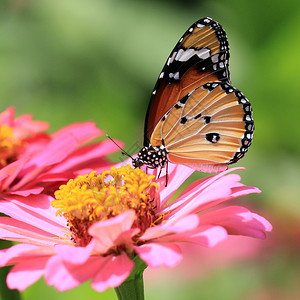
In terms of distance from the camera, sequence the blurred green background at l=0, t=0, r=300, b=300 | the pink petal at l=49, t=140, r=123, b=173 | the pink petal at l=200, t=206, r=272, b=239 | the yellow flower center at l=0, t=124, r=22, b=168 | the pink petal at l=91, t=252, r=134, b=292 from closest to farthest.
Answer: the pink petal at l=91, t=252, r=134, b=292 < the pink petal at l=200, t=206, r=272, b=239 < the pink petal at l=49, t=140, r=123, b=173 < the yellow flower center at l=0, t=124, r=22, b=168 < the blurred green background at l=0, t=0, r=300, b=300

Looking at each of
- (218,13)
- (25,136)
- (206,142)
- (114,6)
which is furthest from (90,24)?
(206,142)

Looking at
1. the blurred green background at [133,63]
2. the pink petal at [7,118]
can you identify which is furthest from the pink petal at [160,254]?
the blurred green background at [133,63]

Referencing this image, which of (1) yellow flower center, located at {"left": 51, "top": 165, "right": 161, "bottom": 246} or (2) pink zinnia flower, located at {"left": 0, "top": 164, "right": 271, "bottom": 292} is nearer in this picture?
(2) pink zinnia flower, located at {"left": 0, "top": 164, "right": 271, "bottom": 292}

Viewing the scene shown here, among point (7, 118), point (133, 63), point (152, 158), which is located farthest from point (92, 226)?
Answer: point (133, 63)

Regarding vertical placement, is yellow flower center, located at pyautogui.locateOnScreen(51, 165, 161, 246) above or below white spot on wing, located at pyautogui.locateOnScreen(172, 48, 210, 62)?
below

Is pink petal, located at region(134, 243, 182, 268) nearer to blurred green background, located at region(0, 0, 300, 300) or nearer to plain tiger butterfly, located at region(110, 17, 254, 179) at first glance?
→ plain tiger butterfly, located at region(110, 17, 254, 179)

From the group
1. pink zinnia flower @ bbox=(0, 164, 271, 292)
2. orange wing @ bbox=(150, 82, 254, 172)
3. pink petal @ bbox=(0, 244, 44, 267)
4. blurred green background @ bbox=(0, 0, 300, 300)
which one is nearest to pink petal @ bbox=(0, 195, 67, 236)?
pink zinnia flower @ bbox=(0, 164, 271, 292)

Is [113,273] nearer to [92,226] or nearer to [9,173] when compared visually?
[92,226]

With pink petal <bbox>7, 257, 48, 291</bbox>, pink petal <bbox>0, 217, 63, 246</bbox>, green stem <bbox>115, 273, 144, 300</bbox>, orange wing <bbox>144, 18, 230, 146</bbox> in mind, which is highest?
orange wing <bbox>144, 18, 230, 146</bbox>

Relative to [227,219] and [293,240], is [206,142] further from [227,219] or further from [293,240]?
[293,240]

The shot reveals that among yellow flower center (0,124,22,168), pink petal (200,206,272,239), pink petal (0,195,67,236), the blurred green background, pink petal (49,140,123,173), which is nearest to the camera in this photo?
pink petal (200,206,272,239)
